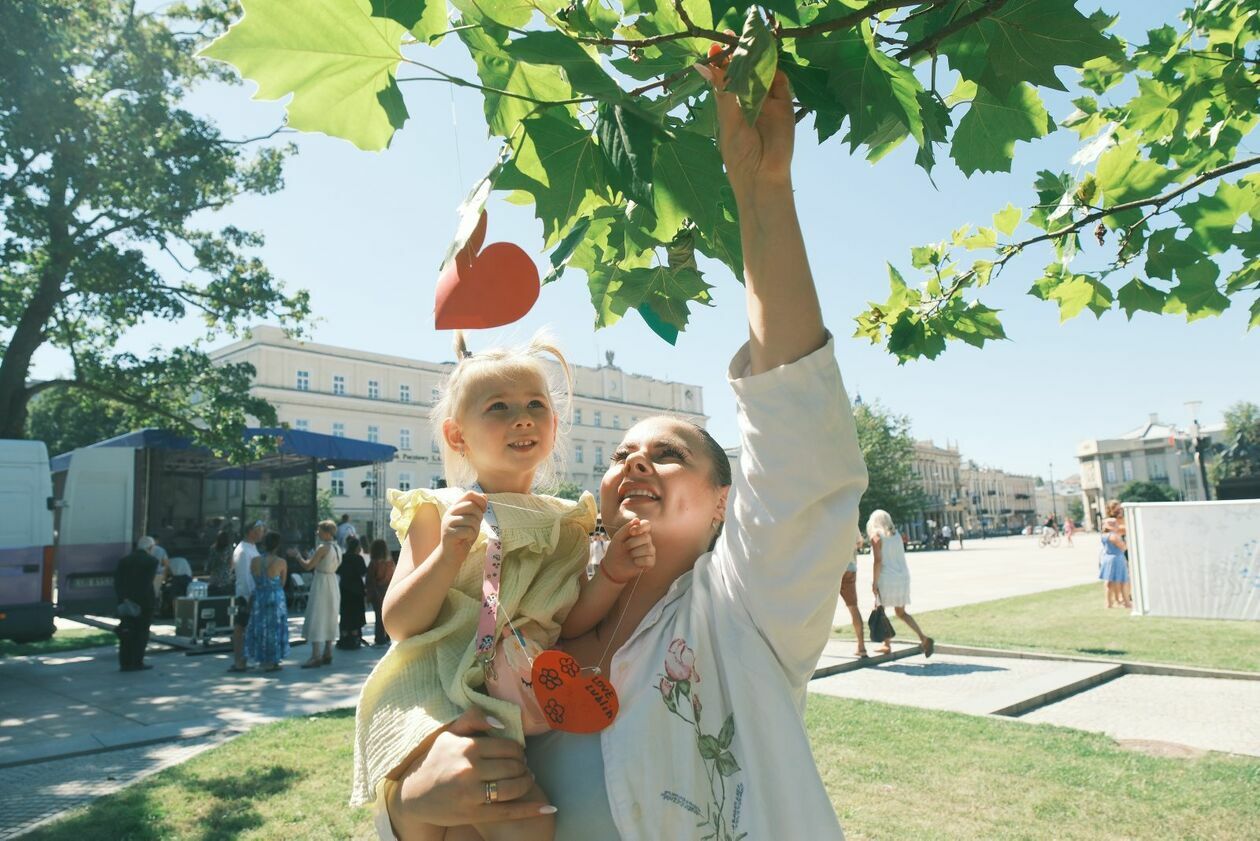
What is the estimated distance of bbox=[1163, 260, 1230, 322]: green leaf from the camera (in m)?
3.29

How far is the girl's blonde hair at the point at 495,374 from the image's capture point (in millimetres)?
1904

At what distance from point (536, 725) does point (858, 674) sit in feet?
28.0

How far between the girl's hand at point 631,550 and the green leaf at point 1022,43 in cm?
102

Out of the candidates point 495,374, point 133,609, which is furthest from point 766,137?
point 133,609

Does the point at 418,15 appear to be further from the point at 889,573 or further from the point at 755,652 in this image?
the point at 889,573

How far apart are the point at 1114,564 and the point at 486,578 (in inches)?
621

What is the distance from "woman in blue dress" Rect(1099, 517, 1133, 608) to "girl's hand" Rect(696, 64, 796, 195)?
15631 mm

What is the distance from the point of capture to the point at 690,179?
4.53 feet

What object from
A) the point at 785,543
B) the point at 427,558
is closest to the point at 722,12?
the point at 785,543

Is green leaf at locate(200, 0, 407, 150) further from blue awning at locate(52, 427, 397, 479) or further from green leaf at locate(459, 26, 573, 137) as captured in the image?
blue awning at locate(52, 427, 397, 479)

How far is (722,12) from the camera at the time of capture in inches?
40.4

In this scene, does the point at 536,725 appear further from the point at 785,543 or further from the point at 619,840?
the point at 785,543

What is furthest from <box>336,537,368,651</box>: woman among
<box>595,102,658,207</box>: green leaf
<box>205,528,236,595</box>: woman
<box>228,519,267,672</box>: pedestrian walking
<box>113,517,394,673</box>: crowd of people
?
<box>595,102,658,207</box>: green leaf

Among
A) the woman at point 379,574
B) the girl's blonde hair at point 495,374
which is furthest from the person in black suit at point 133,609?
the girl's blonde hair at point 495,374
